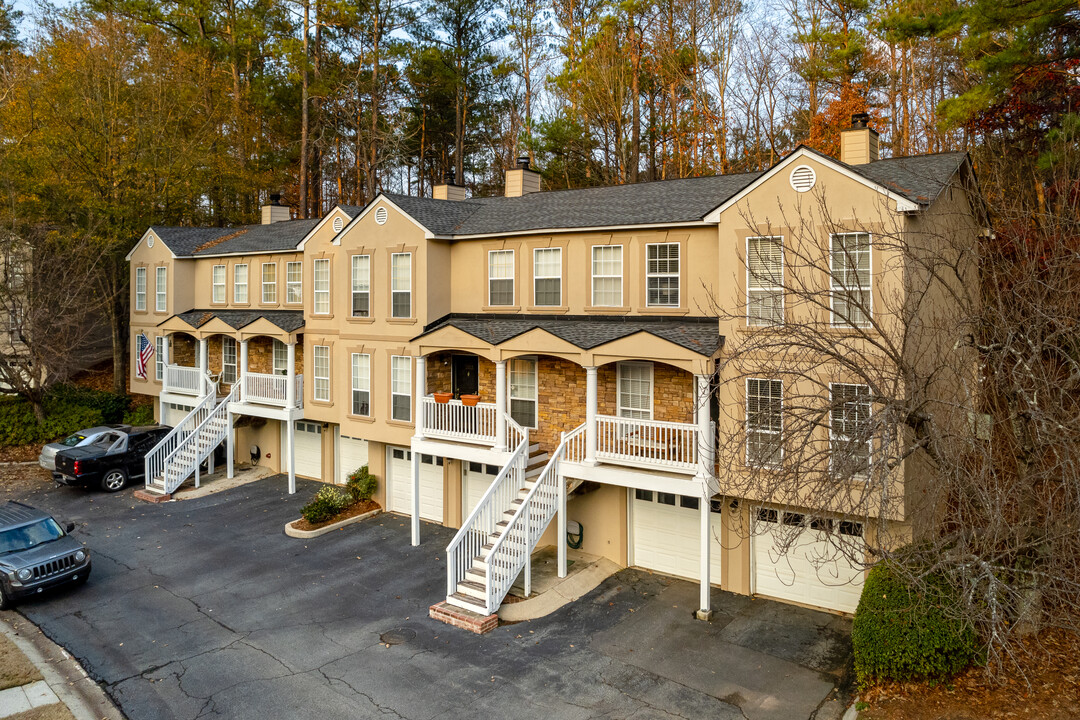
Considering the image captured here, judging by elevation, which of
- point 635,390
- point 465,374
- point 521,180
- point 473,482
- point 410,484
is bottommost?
point 410,484

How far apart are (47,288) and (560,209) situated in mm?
21019

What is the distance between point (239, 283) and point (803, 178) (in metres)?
20.4

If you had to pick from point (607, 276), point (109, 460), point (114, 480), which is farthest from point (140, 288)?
point (607, 276)

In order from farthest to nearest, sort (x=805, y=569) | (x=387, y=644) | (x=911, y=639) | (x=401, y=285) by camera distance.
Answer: (x=401, y=285) → (x=805, y=569) → (x=387, y=644) → (x=911, y=639)

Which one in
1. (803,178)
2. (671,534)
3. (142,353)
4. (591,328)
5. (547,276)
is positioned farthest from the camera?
(142,353)

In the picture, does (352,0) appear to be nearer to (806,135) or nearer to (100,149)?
(100,149)

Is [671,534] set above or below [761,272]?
below

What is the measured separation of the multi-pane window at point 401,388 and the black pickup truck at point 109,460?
979 centimetres

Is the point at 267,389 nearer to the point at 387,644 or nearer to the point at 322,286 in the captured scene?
the point at 322,286

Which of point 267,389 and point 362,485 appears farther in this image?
point 267,389

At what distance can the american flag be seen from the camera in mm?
27688

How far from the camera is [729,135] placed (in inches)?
1232

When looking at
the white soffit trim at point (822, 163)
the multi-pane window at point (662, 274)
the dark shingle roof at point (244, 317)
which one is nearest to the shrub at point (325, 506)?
the dark shingle roof at point (244, 317)

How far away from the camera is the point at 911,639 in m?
10.3
